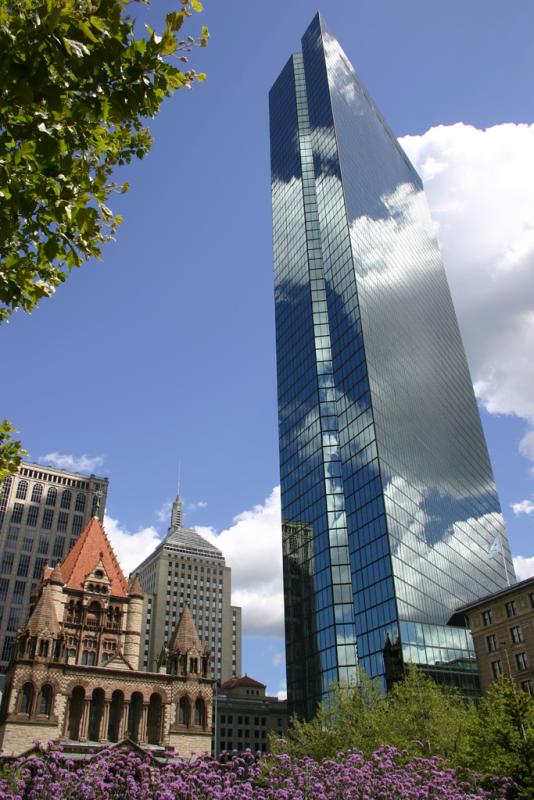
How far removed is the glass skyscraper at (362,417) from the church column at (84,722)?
3004 centimetres

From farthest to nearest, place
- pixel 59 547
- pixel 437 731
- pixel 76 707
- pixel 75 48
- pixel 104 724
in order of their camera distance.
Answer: pixel 59 547 → pixel 76 707 → pixel 104 724 → pixel 437 731 → pixel 75 48

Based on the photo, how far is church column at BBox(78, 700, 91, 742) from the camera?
163 ft

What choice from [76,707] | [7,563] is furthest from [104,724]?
[7,563]

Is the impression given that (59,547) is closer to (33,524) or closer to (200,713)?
(33,524)

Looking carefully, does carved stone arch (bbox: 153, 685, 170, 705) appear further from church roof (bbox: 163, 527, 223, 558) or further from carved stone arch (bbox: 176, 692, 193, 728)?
church roof (bbox: 163, 527, 223, 558)

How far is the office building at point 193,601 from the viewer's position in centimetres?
16688

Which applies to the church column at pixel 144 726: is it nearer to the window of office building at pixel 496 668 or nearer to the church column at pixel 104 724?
the church column at pixel 104 724

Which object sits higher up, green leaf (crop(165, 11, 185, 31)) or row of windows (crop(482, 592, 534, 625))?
row of windows (crop(482, 592, 534, 625))

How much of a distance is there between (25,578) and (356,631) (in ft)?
257

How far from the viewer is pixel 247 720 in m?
131

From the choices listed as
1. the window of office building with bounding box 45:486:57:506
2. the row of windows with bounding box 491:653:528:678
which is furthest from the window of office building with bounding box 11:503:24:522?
the row of windows with bounding box 491:653:528:678

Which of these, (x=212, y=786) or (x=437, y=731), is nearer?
(x=212, y=786)

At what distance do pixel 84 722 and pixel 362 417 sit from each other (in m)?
46.3

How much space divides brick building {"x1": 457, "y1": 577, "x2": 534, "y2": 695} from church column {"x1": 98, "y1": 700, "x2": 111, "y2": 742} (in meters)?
35.6
